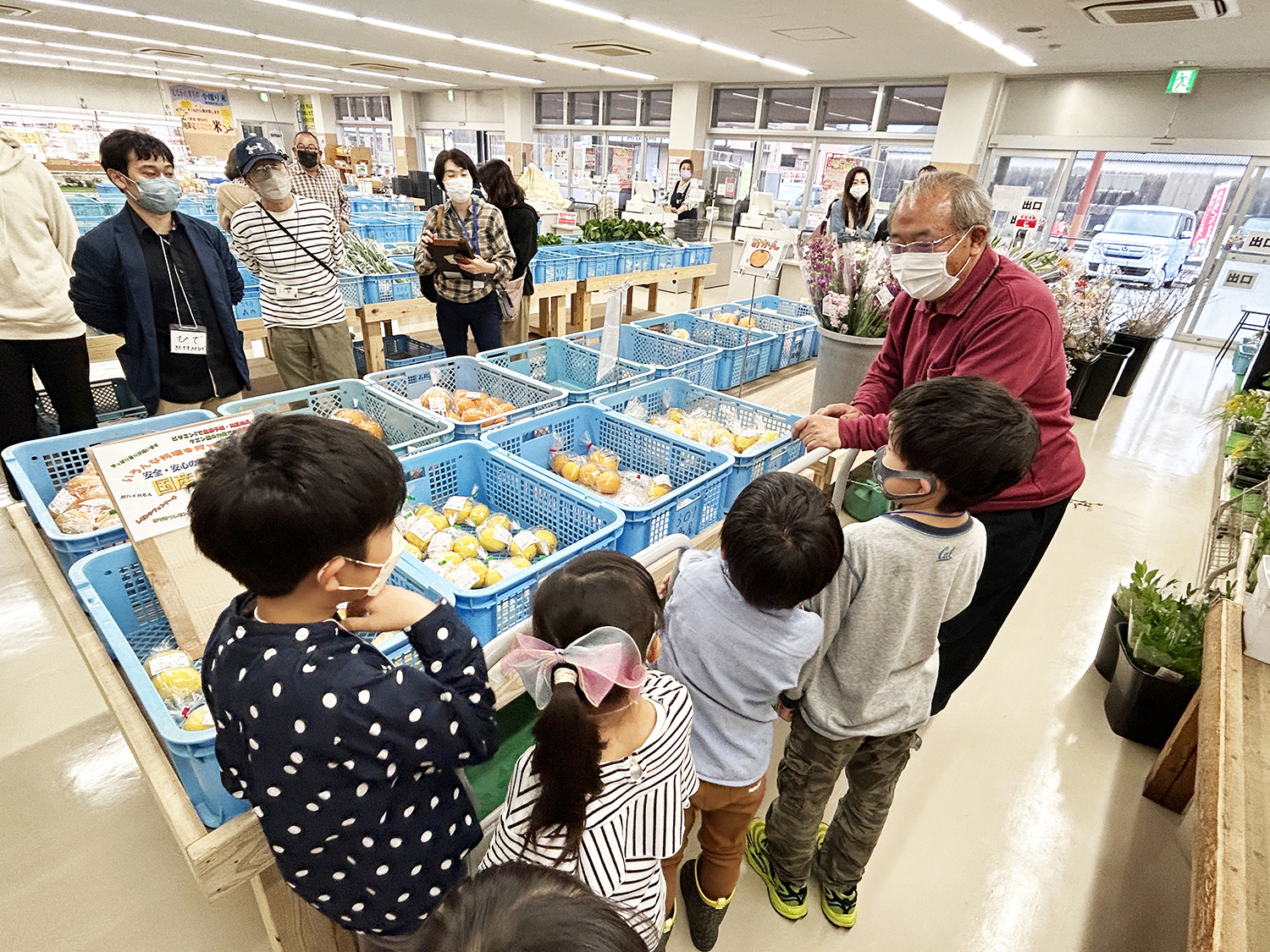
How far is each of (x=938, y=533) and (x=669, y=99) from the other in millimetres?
13858

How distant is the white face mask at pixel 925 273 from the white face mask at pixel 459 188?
2399mm

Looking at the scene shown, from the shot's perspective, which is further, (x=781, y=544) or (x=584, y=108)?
(x=584, y=108)

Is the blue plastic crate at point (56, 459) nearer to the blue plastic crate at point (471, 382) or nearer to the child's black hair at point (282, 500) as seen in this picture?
the blue plastic crate at point (471, 382)

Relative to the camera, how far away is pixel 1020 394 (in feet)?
4.95

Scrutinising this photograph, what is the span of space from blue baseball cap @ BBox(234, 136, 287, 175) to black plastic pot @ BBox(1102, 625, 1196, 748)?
3.70m

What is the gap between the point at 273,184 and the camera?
2.57 metres

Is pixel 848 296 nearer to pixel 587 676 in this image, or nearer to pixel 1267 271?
pixel 587 676

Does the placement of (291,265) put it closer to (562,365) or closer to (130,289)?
(130,289)

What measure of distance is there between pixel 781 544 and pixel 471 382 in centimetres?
206

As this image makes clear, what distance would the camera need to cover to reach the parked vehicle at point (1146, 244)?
8.00 m

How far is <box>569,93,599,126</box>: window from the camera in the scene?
13.8 meters

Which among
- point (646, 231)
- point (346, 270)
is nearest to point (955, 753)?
point (346, 270)

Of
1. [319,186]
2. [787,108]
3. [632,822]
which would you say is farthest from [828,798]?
[787,108]

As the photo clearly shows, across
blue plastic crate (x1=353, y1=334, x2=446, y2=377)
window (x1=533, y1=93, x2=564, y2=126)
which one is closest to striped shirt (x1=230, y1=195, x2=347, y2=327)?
blue plastic crate (x1=353, y1=334, x2=446, y2=377)
